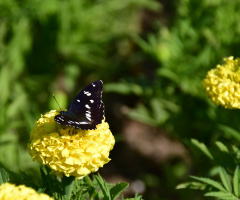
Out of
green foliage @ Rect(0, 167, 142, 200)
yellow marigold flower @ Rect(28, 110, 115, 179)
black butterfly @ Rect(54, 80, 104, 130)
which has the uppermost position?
black butterfly @ Rect(54, 80, 104, 130)

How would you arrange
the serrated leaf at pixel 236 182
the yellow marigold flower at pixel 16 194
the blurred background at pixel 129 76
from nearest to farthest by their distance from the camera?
the yellow marigold flower at pixel 16 194 < the serrated leaf at pixel 236 182 < the blurred background at pixel 129 76

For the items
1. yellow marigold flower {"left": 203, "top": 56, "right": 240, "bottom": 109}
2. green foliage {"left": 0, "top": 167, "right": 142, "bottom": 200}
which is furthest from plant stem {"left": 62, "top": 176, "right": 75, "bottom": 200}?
yellow marigold flower {"left": 203, "top": 56, "right": 240, "bottom": 109}

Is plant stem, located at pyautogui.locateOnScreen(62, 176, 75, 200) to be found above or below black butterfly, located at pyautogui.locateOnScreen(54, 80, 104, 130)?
below

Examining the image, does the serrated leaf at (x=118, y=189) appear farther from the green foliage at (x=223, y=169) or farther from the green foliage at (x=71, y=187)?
the green foliage at (x=223, y=169)

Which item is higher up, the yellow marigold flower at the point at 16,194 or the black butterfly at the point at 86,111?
the black butterfly at the point at 86,111

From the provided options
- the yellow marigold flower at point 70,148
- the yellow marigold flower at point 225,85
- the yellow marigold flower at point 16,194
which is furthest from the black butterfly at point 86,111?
the yellow marigold flower at point 225,85

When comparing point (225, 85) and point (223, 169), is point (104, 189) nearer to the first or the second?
point (223, 169)

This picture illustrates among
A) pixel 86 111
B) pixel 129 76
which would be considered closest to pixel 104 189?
pixel 86 111

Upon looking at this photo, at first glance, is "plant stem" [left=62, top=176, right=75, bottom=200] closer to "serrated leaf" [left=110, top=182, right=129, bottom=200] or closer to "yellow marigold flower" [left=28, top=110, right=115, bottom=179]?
"yellow marigold flower" [left=28, top=110, right=115, bottom=179]
